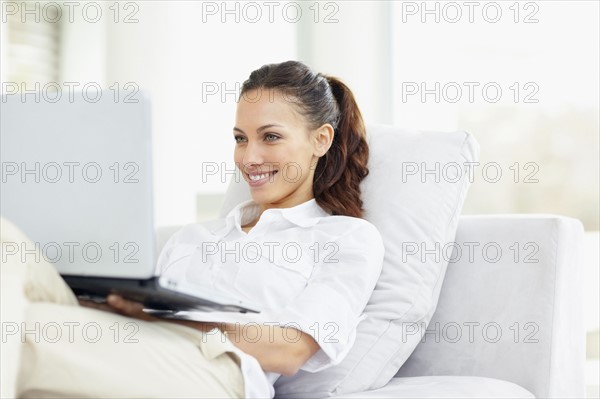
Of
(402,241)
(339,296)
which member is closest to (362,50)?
(402,241)

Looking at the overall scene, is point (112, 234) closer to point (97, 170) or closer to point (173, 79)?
point (97, 170)

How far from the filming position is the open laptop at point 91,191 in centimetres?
112

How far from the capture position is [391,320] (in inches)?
61.6

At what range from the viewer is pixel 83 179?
115 cm

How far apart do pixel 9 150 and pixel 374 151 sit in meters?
0.84

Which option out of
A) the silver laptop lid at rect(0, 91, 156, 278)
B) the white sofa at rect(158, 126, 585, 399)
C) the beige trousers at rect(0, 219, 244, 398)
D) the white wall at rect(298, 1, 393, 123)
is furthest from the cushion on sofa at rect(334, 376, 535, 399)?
the white wall at rect(298, 1, 393, 123)

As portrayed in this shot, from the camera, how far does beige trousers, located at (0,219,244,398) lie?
3.44ft

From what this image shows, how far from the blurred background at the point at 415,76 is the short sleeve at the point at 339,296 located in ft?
5.80

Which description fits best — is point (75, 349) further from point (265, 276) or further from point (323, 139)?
point (323, 139)

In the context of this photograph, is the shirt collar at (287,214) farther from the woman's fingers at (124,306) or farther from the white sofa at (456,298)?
the woman's fingers at (124,306)

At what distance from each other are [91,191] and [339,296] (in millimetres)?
497

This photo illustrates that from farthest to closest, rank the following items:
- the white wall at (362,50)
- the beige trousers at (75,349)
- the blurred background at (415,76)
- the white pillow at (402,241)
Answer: the white wall at (362,50), the blurred background at (415,76), the white pillow at (402,241), the beige trousers at (75,349)

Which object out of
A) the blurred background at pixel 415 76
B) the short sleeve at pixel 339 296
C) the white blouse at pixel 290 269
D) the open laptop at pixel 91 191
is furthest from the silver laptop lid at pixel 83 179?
the blurred background at pixel 415 76

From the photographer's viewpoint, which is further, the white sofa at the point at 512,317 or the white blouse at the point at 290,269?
the white sofa at the point at 512,317
